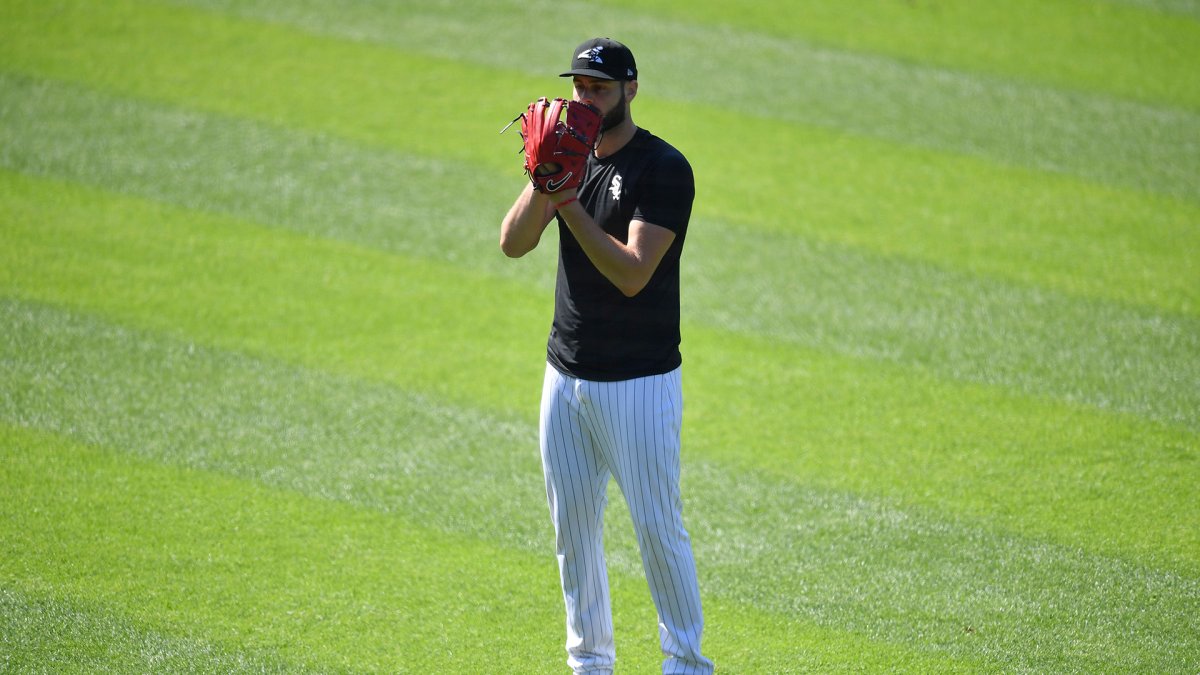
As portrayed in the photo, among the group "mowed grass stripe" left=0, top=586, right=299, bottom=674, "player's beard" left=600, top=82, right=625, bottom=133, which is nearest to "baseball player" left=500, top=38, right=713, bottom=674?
"player's beard" left=600, top=82, right=625, bottom=133

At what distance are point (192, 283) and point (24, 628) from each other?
109 inches

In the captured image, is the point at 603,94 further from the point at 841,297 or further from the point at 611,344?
the point at 841,297

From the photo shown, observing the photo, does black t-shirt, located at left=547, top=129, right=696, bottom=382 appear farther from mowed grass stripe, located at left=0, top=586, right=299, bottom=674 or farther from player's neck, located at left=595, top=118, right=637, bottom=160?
mowed grass stripe, located at left=0, top=586, right=299, bottom=674

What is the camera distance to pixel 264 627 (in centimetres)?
395

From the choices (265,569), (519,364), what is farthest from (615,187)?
(519,364)

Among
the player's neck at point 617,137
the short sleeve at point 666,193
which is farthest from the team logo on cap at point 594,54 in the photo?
the short sleeve at point 666,193

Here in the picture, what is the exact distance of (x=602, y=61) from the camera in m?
3.19

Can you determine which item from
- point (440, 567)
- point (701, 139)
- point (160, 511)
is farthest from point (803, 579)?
point (701, 139)

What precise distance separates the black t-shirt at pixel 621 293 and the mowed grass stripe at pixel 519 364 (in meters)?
1.96

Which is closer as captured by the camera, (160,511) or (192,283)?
(160,511)

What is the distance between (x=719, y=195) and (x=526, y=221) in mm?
4285

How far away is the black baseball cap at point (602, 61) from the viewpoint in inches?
125

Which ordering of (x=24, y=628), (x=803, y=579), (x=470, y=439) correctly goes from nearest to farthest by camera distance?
(x=24, y=628) < (x=803, y=579) < (x=470, y=439)

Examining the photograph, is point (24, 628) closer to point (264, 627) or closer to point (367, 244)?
point (264, 627)
